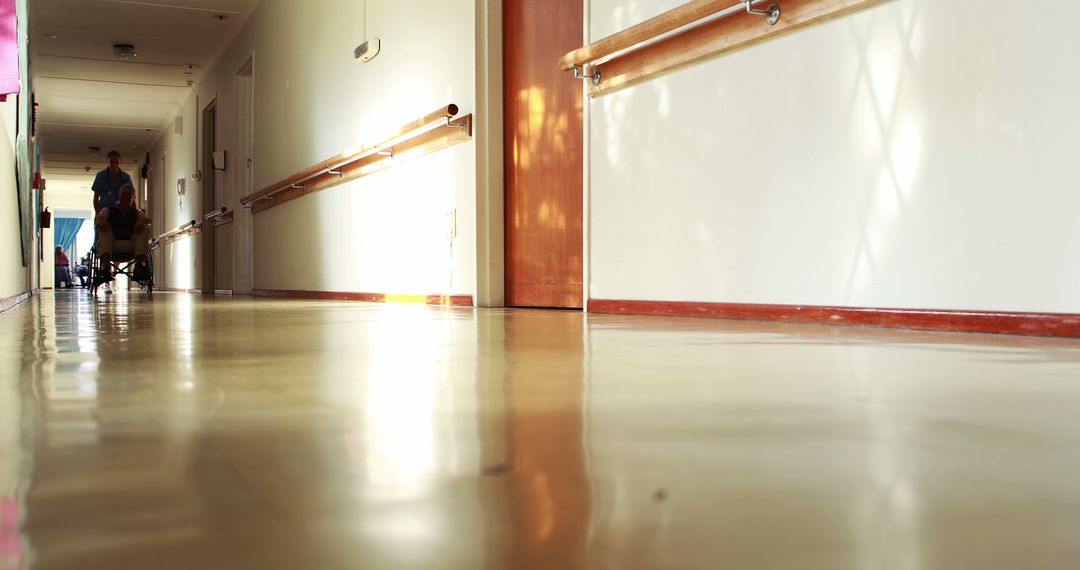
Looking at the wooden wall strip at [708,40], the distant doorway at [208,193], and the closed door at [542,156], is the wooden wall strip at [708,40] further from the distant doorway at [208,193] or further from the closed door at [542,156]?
the distant doorway at [208,193]

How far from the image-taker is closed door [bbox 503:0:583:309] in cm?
376

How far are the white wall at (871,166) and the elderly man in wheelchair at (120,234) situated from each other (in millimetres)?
5724

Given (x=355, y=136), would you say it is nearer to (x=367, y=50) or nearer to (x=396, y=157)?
(x=367, y=50)

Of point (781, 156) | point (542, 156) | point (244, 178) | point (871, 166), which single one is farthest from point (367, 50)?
point (871, 166)

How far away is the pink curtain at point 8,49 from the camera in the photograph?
7.77ft

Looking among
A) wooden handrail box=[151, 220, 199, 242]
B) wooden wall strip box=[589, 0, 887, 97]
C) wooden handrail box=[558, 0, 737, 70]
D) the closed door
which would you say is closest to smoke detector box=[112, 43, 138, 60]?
wooden handrail box=[151, 220, 199, 242]

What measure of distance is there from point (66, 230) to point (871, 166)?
1214 inches

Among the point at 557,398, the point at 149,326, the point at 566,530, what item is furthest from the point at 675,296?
the point at 566,530

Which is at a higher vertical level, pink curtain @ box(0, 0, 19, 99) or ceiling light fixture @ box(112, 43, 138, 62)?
ceiling light fixture @ box(112, 43, 138, 62)

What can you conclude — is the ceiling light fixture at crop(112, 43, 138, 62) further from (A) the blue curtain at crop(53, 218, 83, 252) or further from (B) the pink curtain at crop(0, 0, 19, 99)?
(A) the blue curtain at crop(53, 218, 83, 252)

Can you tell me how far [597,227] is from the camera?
136 inches

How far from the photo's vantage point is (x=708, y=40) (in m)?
2.82

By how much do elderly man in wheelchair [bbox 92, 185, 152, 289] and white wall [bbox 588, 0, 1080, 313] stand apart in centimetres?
572

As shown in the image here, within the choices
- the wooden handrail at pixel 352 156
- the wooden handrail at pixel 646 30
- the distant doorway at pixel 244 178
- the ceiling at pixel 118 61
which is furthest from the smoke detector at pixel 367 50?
the distant doorway at pixel 244 178
